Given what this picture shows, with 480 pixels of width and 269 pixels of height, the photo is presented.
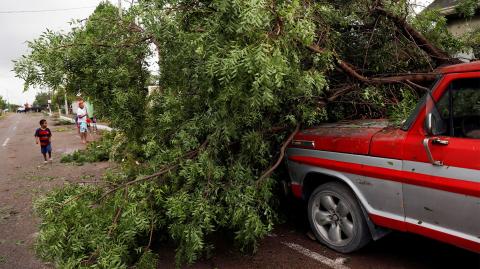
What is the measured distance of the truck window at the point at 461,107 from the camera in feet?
9.93

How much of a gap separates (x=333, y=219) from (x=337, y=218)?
58mm

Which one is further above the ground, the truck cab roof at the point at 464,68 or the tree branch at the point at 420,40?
the tree branch at the point at 420,40

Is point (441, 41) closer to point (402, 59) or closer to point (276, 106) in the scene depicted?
point (402, 59)

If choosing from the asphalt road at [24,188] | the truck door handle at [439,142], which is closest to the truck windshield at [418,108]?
the truck door handle at [439,142]

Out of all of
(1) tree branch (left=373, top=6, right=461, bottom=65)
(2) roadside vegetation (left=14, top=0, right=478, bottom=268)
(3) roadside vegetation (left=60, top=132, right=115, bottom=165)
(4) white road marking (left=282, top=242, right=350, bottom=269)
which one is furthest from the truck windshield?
(3) roadside vegetation (left=60, top=132, right=115, bottom=165)

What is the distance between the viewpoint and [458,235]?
2.96m

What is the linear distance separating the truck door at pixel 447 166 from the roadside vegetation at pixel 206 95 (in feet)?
2.45

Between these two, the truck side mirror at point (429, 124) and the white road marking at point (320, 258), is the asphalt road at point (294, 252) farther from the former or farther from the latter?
the truck side mirror at point (429, 124)

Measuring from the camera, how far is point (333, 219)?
4.00 meters

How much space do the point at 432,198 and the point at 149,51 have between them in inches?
140

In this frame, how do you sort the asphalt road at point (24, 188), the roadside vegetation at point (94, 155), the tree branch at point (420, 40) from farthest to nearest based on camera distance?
the roadside vegetation at point (94, 155), the tree branch at point (420, 40), the asphalt road at point (24, 188)

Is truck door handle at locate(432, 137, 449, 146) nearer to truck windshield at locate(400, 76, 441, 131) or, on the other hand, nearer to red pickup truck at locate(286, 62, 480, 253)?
red pickup truck at locate(286, 62, 480, 253)

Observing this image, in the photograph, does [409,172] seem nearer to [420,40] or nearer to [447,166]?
[447,166]

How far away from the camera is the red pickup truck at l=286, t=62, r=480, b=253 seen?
2.90 meters
